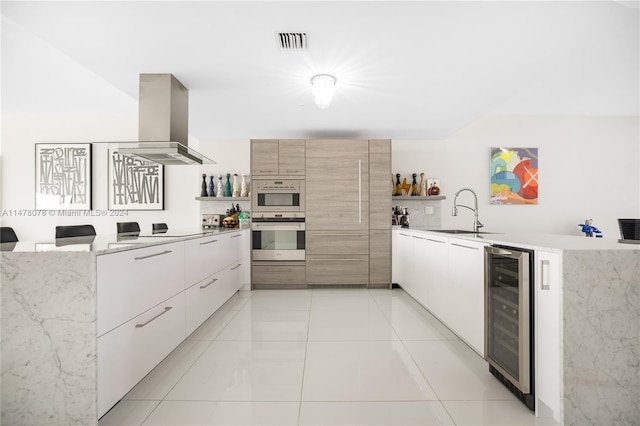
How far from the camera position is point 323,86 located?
292 centimetres

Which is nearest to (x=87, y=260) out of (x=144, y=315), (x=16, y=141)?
(x=144, y=315)

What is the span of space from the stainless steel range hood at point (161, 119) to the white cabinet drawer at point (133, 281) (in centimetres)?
125

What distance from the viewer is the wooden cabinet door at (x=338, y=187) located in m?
4.37

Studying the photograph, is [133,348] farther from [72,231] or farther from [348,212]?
[348,212]

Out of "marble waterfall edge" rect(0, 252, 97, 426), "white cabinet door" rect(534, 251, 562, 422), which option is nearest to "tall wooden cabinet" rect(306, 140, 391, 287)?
"white cabinet door" rect(534, 251, 562, 422)

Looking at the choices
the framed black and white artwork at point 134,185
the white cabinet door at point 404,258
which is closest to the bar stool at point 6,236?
the framed black and white artwork at point 134,185

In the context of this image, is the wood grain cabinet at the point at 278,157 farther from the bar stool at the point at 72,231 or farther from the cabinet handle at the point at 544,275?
the cabinet handle at the point at 544,275

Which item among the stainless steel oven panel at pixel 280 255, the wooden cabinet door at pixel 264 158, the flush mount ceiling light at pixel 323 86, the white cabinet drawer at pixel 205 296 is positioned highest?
the flush mount ceiling light at pixel 323 86

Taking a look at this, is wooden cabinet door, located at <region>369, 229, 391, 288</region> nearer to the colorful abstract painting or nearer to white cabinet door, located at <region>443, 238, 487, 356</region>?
white cabinet door, located at <region>443, 238, 487, 356</region>

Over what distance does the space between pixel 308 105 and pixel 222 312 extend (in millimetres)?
2512

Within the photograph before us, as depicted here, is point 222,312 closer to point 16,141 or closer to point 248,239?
point 248,239

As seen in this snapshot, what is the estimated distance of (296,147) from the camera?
4.39 metres

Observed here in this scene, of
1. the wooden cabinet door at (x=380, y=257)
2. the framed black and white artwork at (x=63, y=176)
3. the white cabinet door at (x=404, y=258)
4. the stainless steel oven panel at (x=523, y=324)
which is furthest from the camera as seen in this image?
the framed black and white artwork at (x=63, y=176)

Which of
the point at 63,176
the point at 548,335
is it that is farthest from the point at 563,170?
the point at 63,176
